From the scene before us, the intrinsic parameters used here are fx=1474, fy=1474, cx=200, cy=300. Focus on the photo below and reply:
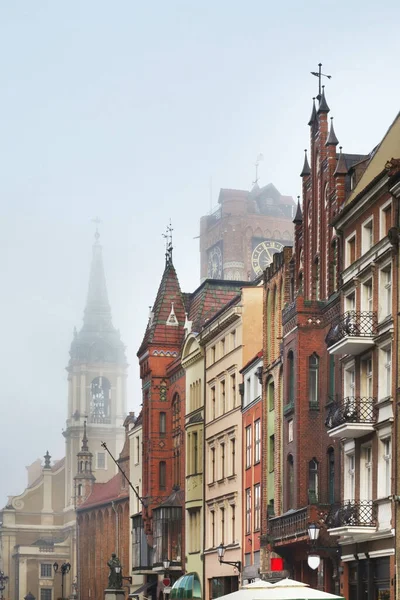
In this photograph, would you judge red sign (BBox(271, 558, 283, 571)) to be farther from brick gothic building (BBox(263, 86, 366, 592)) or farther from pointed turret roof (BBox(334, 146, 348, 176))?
pointed turret roof (BBox(334, 146, 348, 176))

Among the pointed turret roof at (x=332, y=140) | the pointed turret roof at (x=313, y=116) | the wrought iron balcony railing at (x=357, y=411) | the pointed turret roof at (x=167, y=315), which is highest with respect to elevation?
the pointed turret roof at (x=313, y=116)

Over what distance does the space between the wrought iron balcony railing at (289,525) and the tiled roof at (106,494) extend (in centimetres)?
7826

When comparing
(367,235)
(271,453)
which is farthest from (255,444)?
(367,235)

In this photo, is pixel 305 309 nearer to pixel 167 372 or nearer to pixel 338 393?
pixel 338 393

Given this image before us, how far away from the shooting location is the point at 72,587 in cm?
18338

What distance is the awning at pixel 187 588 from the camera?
8088cm

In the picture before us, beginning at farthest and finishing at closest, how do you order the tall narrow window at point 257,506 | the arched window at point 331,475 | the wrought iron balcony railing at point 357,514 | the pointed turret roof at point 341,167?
1. the tall narrow window at point 257,506
2. the pointed turret roof at point 341,167
3. the arched window at point 331,475
4. the wrought iron balcony railing at point 357,514

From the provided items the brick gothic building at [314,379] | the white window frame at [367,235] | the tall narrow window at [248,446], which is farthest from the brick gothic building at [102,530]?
the white window frame at [367,235]

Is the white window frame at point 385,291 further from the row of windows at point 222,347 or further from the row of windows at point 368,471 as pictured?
the row of windows at point 222,347

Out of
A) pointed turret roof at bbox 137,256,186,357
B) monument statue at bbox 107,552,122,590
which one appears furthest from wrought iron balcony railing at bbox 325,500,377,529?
monument statue at bbox 107,552,122,590

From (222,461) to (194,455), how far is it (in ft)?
23.3

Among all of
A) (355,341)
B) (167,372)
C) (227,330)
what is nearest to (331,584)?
(355,341)

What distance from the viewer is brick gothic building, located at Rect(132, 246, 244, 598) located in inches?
3519

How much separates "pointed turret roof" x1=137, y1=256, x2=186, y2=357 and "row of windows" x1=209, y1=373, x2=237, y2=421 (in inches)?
536
